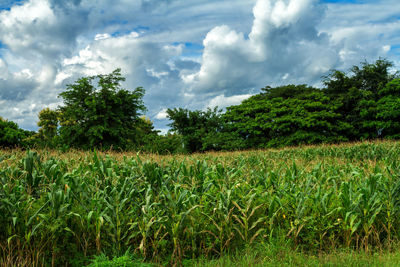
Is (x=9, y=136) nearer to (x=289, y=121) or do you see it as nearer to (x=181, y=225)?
(x=289, y=121)

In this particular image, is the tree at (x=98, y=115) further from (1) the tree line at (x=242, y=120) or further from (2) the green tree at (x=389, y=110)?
(2) the green tree at (x=389, y=110)

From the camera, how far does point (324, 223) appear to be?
15.3ft

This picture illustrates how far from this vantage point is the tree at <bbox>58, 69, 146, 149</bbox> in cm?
2366

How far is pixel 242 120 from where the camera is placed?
2941 centimetres

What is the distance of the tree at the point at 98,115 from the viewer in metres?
23.7

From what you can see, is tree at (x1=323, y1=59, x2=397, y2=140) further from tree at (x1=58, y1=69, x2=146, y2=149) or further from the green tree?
tree at (x1=58, y1=69, x2=146, y2=149)

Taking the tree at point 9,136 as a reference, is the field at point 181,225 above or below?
below

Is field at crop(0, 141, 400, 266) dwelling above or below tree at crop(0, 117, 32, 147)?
below

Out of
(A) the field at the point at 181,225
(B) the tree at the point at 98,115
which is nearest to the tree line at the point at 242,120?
(B) the tree at the point at 98,115

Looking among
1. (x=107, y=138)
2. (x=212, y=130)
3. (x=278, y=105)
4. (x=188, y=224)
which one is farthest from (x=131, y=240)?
(x=278, y=105)

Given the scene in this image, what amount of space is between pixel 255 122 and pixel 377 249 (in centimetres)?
2419

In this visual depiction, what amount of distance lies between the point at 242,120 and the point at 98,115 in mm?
13709

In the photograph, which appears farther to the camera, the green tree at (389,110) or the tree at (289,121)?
the tree at (289,121)

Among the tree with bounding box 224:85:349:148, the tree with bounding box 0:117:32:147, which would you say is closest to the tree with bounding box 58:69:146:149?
the tree with bounding box 0:117:32:147
